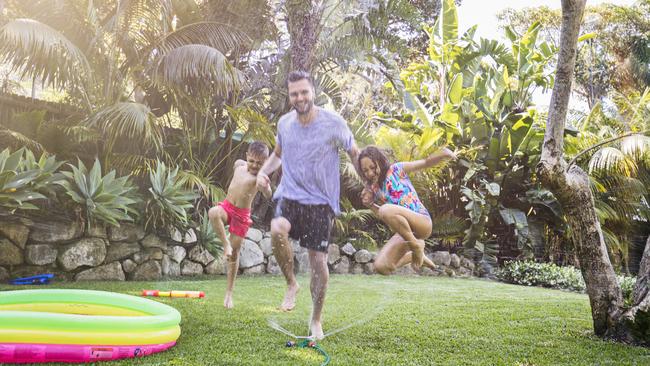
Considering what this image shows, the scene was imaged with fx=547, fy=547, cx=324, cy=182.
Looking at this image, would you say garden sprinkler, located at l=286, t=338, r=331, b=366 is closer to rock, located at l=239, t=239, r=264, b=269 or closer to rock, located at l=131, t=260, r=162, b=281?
rock, located at l=239, t=239, r=264, b=269

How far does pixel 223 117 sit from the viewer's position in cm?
579

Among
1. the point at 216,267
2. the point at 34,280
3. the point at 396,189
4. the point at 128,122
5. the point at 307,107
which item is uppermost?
the point at 128,122

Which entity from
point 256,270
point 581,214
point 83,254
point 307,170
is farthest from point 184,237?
point 581,214

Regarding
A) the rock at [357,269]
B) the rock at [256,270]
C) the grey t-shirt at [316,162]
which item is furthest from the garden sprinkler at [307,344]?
the rock at [256,270]

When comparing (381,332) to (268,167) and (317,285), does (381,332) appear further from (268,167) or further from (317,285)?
(268,167)

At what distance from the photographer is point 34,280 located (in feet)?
17.6

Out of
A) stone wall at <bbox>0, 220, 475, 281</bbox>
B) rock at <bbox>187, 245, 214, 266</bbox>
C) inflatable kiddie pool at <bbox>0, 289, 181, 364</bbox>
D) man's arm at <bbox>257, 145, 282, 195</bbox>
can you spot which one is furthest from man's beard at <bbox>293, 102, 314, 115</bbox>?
rock at <bbox>187, 245, 214, 266</bbox>

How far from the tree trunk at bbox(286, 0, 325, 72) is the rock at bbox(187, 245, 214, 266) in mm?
3387

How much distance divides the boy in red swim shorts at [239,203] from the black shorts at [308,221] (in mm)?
197

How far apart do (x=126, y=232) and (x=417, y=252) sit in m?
4.54

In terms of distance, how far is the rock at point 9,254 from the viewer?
5.55 metres

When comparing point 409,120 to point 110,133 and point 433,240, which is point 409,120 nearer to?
point 433,240

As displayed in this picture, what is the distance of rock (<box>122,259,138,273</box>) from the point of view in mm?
6160

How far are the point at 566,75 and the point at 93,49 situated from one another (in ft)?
20.9
